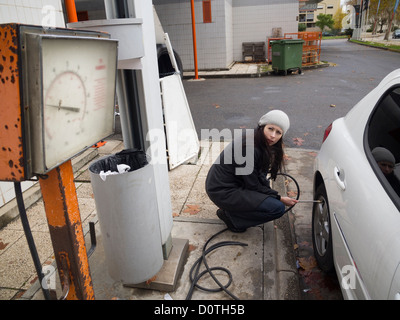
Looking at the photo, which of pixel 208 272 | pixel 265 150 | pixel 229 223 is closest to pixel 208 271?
pixel 208 272

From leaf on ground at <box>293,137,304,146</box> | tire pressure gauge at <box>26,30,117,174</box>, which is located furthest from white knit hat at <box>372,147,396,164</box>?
leaf on ground at <box>293,137,304,146</box>

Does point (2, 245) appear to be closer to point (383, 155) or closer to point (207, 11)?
point (383, 155)

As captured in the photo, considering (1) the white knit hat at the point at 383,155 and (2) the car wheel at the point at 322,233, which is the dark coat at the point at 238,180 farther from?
(1) the white knit hat at the point at 383,155

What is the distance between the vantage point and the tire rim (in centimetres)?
256

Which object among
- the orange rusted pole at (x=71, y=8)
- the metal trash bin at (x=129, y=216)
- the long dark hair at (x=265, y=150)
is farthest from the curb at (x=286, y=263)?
the orange rusted pole at (x=71, y=8)

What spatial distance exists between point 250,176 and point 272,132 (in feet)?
1.47

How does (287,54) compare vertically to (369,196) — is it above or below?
above

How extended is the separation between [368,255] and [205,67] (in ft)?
46.1

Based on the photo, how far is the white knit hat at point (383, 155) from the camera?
1.94m

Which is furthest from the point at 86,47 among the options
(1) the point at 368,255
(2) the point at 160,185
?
(1) the point at 368,255

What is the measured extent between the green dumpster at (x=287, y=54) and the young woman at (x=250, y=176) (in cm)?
1072

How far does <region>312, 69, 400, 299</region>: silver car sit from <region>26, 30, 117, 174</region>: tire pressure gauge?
1.51 metres

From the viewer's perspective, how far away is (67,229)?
154cm

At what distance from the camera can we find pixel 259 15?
52.7 feet
